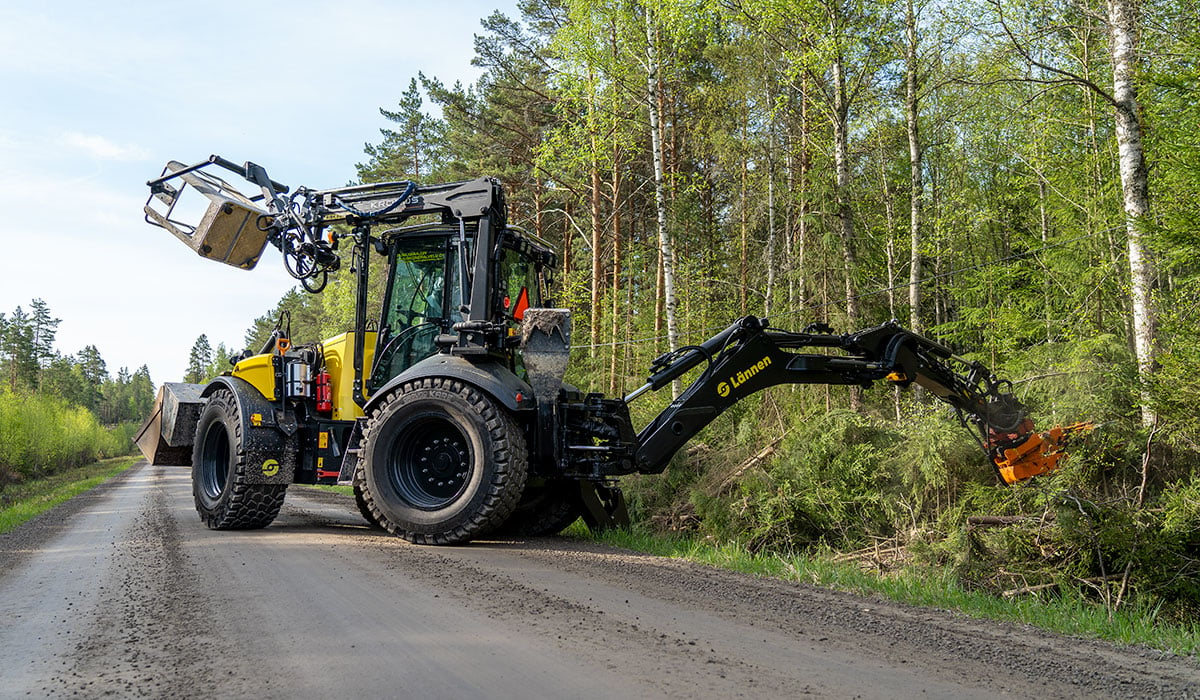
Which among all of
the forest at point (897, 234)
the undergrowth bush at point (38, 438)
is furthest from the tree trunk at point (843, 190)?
the undergrowth bush at point (38, 438)

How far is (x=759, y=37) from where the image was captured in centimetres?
1814

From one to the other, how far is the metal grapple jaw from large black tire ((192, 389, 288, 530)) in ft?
23.6

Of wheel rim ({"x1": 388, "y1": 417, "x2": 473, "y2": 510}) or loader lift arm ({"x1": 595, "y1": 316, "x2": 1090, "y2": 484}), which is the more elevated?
loader lift arm ({"x1": 595, "y1": 316, "x2": 1090, "y2": 484})

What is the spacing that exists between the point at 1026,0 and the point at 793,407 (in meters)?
6.51

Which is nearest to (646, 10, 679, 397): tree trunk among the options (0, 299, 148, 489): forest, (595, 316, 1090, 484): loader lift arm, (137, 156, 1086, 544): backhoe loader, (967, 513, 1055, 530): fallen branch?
(137, 156, 1086, 544): backhoe loader

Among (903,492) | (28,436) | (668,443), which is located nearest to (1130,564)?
(903,492)

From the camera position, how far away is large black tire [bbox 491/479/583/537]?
8102 mm

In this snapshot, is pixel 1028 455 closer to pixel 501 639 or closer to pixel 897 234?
pixel 501 639

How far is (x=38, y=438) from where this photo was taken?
44.2 metres

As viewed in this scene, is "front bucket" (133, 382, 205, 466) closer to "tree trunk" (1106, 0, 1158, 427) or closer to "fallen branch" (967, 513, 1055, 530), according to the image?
"fallen branch" (967, 513, 1055, 530)

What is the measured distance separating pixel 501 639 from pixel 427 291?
4.99m

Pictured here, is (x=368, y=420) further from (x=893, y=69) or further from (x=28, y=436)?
(x=28, y=436)

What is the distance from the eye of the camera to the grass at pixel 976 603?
13.1 ft

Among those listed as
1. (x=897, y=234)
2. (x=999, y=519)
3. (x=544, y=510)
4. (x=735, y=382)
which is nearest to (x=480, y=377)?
(x=544, y=510)
